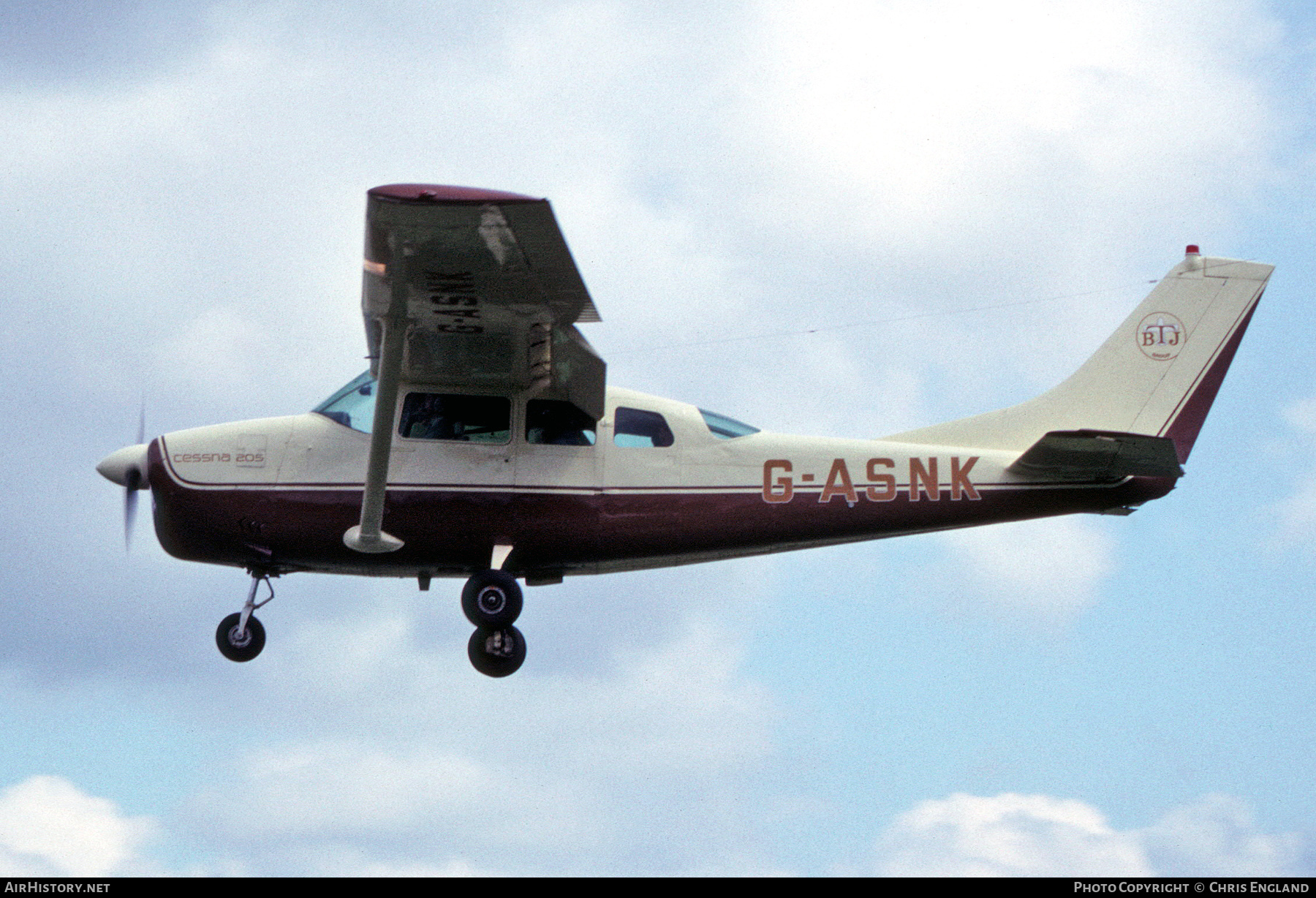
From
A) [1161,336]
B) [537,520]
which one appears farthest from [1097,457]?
[537,520]

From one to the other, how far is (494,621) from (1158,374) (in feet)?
24.2

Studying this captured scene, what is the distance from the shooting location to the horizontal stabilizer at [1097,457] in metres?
17.2

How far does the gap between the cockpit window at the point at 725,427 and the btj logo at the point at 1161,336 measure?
14.2 feet

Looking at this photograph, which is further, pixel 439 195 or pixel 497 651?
pixel 497 651

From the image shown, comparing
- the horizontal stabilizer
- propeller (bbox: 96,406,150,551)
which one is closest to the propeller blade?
propeller (bbox: 96,406,150,551)

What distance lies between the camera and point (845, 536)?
59.1ft

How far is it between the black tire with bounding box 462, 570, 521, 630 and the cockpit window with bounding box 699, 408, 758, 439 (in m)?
2.52

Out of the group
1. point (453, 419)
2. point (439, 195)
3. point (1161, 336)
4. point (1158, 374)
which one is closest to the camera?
point (439, 195)

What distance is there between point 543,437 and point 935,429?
409 centimetres

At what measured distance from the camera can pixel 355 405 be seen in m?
18.0

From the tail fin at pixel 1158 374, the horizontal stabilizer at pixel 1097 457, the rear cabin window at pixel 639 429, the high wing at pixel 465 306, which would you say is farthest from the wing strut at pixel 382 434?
the horizontal stabilizer at pixel 1097 457

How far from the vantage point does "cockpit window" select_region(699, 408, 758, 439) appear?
18109 mm

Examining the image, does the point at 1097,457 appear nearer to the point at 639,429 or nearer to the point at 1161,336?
the point at 1161,336

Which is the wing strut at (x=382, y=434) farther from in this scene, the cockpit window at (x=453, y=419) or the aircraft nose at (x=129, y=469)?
the aircraft nose at (x=129, y=469)
